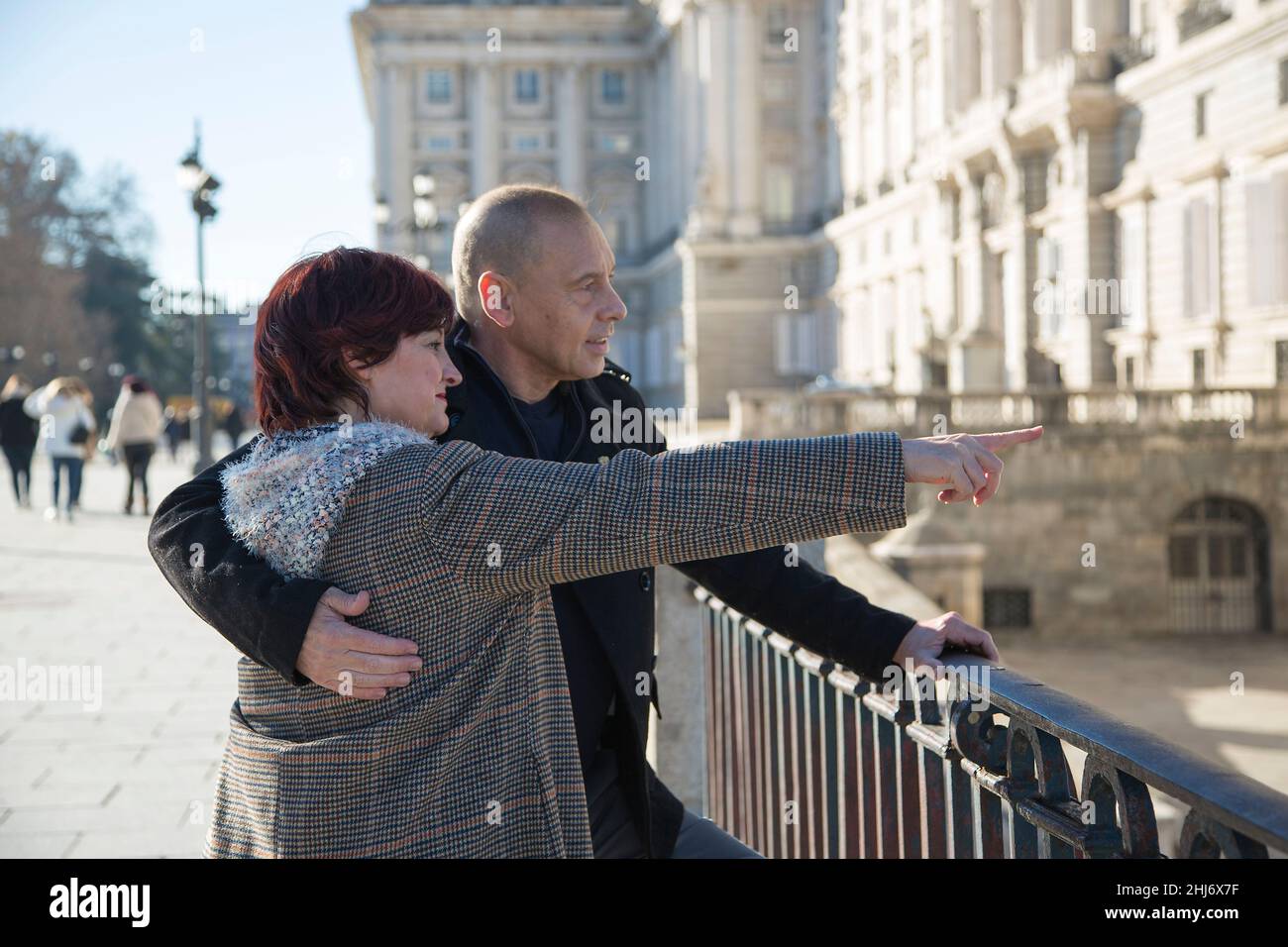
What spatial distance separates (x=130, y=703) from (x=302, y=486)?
20.1 feet

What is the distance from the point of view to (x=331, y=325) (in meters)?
2.15

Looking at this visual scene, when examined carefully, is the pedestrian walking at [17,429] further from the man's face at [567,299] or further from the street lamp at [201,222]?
the man's face at [567,299]

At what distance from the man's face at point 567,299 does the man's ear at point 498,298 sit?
1 cm

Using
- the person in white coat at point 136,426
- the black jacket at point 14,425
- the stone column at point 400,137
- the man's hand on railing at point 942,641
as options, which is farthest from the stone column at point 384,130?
the man's hand on railing at point 942,641

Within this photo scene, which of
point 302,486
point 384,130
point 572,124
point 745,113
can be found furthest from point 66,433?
point 572,124

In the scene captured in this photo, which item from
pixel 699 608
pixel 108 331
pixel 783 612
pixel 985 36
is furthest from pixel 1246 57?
pixel 108 331

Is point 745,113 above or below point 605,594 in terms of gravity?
above

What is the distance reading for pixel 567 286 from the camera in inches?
108

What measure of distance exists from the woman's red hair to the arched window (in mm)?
24343

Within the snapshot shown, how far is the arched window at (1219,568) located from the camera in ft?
80.6

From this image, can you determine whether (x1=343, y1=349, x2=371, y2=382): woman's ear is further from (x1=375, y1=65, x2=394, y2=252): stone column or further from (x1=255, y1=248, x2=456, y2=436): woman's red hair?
(x1=375, y1=65, x2=394, y2=252): stone column

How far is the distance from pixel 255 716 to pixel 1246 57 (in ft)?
84.6

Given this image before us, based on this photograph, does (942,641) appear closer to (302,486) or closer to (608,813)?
(608,813)
